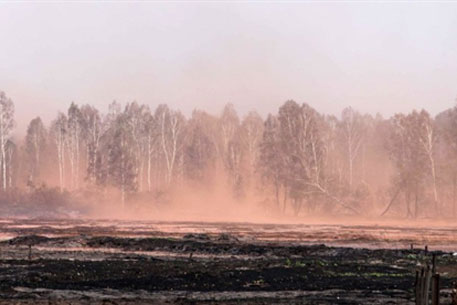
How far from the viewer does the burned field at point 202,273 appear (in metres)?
22.3

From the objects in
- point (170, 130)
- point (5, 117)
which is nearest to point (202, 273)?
point (5, 117)

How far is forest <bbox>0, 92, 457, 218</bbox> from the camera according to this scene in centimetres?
9219

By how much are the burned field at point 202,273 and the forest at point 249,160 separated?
166 feet

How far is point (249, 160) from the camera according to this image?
393ft

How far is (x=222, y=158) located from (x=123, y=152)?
2689cm

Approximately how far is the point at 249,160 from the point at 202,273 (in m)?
91.6

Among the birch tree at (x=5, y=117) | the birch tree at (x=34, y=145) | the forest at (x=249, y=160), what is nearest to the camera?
the forest at (x=249, y=160)

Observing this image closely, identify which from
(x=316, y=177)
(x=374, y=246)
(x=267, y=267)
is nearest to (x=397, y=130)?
(x=316, y=177)

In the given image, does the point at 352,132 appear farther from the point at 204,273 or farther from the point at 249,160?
the point at 204,273

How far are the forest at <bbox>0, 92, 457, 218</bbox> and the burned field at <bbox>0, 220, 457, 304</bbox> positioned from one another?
166 ft

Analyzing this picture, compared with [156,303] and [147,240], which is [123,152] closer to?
[147,240]

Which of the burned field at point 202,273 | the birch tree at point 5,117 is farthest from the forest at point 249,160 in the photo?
the burned field at point 202,273


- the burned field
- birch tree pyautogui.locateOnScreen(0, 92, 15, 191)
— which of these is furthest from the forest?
the burned field

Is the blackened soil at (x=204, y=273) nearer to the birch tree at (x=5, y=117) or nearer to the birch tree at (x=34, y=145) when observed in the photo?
the birch tree at (x=5, y=117)
